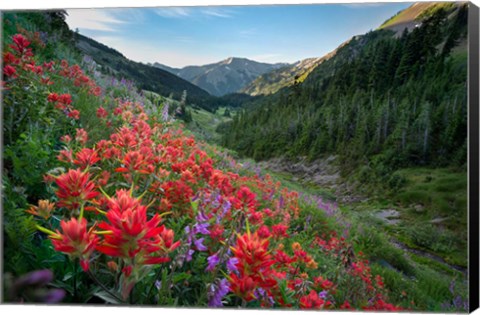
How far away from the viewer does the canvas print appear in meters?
2.42

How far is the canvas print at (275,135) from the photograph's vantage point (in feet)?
7.94

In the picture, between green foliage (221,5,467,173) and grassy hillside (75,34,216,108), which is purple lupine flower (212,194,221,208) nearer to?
green foliage (221,5,467,173)

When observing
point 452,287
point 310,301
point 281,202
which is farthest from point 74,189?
point 452,287

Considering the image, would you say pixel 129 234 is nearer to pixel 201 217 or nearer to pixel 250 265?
pixel 250 265

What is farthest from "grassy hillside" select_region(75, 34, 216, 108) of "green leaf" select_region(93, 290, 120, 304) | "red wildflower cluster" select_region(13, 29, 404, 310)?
"green leaf" select_region(93, 290, 120, 304)

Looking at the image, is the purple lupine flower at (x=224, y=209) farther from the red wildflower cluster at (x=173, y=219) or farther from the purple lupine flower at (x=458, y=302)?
the purple lupine flower at (x=458, y=302)

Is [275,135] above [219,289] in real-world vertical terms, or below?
above

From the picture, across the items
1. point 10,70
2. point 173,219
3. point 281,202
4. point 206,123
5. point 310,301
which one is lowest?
point 310,301

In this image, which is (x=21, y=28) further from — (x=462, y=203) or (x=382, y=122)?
(x=462, y=203)

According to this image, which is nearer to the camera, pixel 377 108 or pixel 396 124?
pixel 396 124

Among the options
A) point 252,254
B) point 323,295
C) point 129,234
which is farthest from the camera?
point 323,295

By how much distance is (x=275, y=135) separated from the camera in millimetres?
3959

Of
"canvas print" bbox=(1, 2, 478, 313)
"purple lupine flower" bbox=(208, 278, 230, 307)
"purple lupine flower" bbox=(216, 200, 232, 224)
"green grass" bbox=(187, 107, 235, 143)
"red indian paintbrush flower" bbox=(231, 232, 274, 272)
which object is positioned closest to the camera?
"red indian paintbrush flower" bbox=(231, 232, 274, 272)

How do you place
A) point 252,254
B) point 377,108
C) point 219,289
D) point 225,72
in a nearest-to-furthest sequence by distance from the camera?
point 252,254 → point 219,289 → point 377,108 → point 225,72
